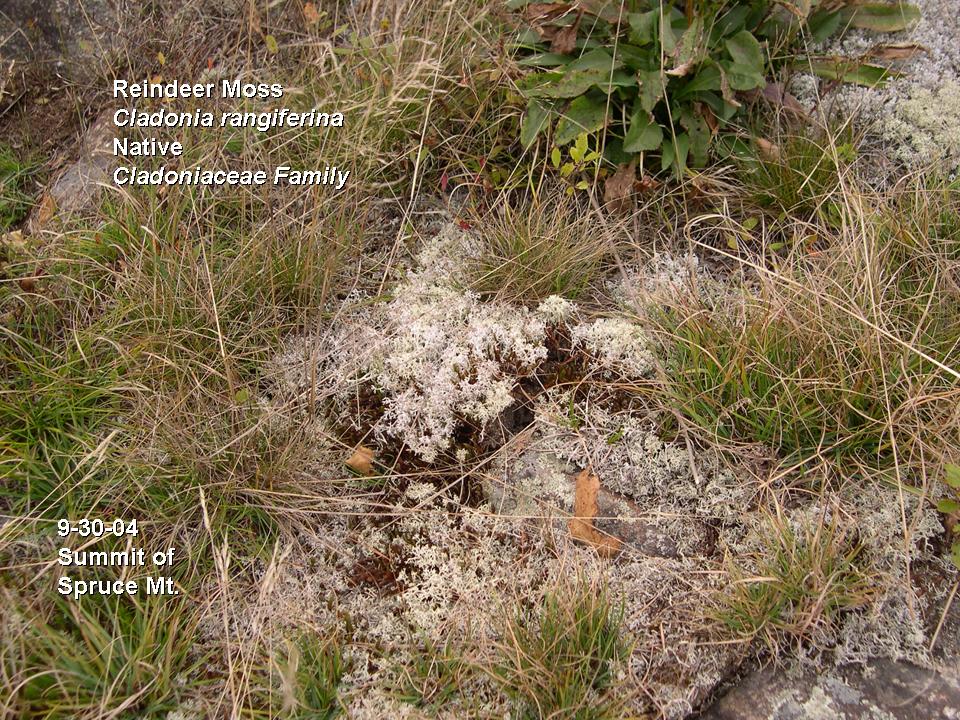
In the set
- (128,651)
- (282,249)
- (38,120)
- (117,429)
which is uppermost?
(38,120)

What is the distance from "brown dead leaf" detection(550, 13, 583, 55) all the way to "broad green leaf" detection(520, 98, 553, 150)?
0.62ft

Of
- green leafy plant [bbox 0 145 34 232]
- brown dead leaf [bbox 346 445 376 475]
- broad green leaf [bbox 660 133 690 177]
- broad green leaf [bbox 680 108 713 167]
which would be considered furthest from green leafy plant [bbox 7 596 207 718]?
broad green leaf [bbox 680 108 713 167]

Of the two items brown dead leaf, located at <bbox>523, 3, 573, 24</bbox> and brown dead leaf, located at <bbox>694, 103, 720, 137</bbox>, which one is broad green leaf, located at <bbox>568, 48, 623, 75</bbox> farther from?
brown dead leaf, located at <bbox>694, 103, 720, 137</bbox>

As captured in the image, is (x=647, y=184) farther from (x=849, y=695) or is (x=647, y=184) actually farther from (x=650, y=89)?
(x=849, y=695)

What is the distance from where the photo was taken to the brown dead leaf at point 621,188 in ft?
8.16

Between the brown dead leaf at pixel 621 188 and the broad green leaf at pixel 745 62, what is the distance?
39 cm

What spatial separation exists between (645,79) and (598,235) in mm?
506

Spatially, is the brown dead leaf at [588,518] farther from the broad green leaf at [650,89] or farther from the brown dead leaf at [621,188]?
the broad green leaf at [650,89]

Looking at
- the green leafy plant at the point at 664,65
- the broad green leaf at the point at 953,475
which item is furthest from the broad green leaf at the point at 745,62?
the broad green leaf at the point at 953,475

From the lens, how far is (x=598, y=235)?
2.47m

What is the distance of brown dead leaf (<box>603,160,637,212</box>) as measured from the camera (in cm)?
249

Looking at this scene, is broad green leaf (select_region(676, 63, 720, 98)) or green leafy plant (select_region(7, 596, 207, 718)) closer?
green leafy plant (select_region(7, 596, 207, 718))

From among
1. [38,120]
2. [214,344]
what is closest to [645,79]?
[214,344]

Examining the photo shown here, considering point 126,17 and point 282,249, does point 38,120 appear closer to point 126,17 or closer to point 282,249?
point 126,17
